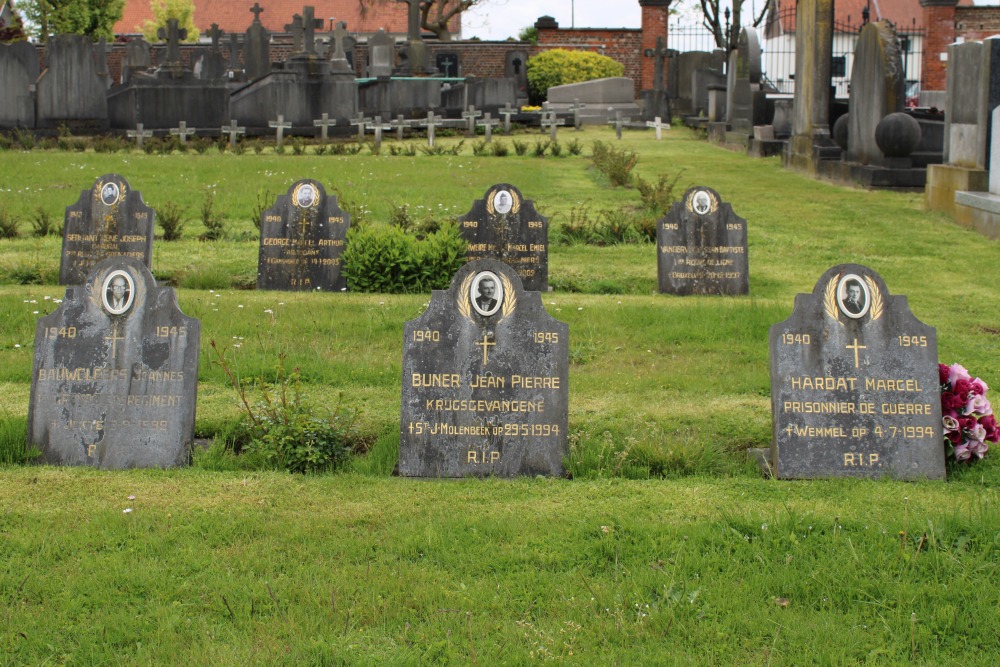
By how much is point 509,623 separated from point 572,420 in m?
2.48

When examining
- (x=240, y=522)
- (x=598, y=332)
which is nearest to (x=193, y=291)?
(x=598, y=332)

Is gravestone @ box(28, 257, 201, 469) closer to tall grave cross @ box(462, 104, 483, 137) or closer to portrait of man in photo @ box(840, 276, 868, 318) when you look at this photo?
portrait of man in photo @ box(840, 276, 868, 318)

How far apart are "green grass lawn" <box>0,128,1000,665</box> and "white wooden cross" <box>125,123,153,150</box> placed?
1807cm

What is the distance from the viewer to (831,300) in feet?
18.6

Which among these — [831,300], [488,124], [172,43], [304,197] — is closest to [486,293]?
[831,300]

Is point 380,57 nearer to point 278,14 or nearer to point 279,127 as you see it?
point 279,127

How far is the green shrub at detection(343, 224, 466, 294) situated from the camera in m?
10.3

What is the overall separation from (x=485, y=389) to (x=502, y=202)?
16.2 ft

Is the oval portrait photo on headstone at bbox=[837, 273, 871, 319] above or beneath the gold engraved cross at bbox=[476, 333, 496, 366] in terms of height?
above

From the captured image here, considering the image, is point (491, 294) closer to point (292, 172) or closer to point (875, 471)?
point (875, 471)

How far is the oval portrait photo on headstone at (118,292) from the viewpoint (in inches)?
230

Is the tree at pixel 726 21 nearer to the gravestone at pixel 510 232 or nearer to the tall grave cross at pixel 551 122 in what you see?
the tall grave cross at pixel 551 122

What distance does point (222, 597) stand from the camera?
14.1 feet

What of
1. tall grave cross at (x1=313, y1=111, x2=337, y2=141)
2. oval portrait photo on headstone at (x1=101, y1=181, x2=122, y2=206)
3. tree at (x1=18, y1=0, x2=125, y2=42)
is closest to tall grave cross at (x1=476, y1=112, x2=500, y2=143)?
tall grave cross at (x1=313, y1=111, x2=337, y2=141)
